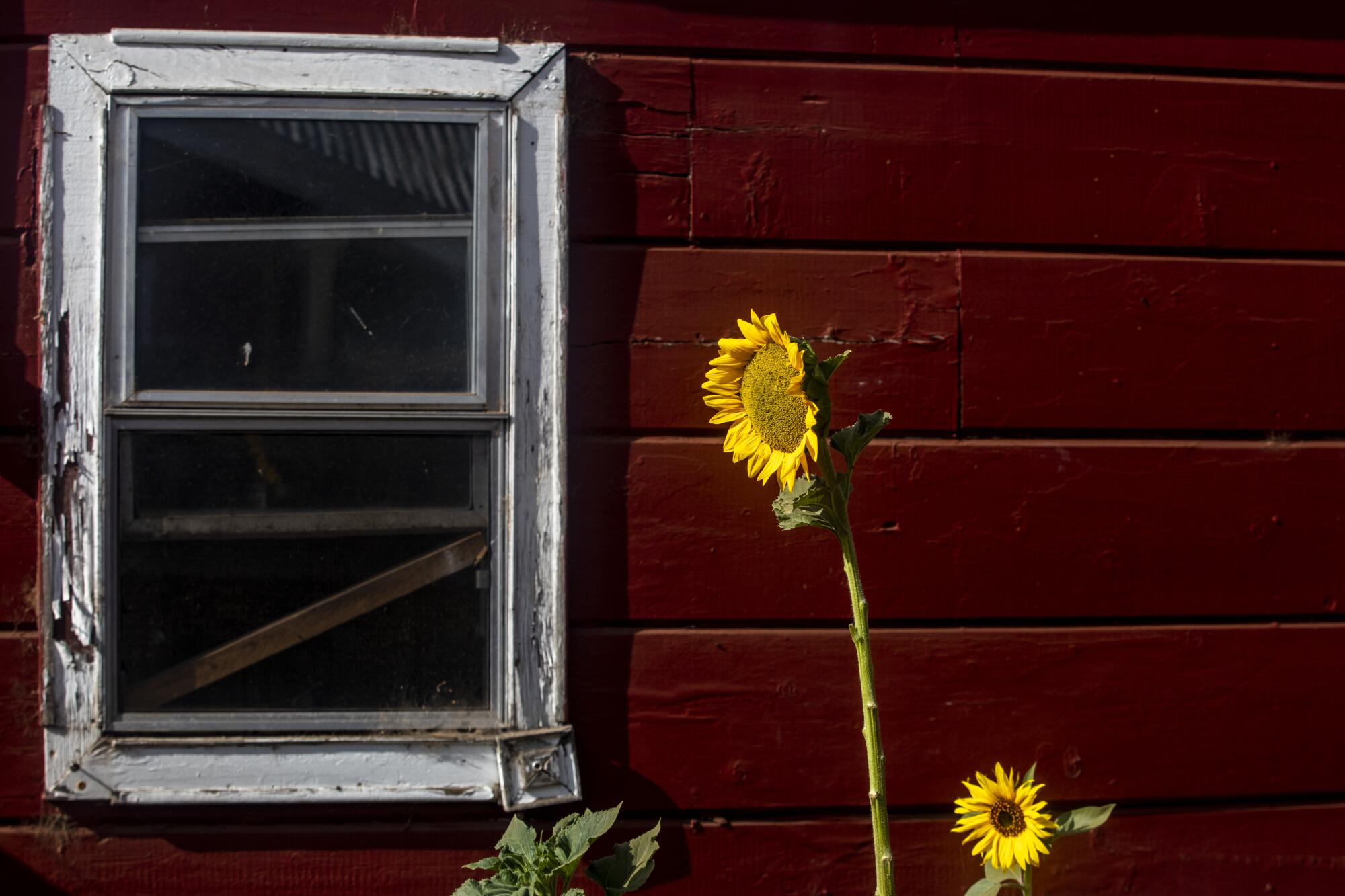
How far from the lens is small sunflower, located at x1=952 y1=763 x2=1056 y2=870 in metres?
1.51

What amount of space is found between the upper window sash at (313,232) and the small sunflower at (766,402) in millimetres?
462

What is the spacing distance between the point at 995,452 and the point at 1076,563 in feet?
0.79

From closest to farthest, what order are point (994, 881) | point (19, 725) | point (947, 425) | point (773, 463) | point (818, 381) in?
point (818, 381), point (773, 463), point (994, 881), point (19, 725), point (947, 425)

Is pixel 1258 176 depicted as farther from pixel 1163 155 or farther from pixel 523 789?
pixel 523 789

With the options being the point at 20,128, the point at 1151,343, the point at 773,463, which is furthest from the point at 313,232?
the point at 1151,343

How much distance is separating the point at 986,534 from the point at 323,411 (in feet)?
3.80

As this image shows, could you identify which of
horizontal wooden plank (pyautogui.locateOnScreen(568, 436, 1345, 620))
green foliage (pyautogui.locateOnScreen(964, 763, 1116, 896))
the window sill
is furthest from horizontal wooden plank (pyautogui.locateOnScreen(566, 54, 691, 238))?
green foliage (pyautogui.locateOnScreen(964, 763, 1116, 896))

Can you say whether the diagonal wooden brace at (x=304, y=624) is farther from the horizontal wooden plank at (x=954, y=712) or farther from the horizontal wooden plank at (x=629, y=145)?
the horizontal wooden plank at (x=629, y=145)

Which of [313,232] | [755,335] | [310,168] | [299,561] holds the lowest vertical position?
[299,561]

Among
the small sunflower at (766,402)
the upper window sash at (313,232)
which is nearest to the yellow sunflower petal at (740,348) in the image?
the small sunflower at (766,402)

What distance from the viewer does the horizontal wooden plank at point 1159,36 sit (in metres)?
1.77

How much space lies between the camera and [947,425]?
1728 millimetres

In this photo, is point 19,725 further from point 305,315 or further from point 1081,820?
point 1081,820

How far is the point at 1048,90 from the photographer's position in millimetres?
1769
